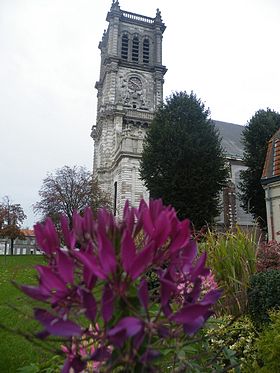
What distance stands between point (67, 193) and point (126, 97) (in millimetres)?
22146

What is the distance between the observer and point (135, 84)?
Answer: 4922cm

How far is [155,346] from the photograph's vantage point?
111 cm

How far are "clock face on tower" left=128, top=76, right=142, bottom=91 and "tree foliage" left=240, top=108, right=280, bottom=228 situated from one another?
2528 cm

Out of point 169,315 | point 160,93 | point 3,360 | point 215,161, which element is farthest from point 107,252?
point 160,93

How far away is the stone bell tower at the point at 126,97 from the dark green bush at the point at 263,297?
30.0 m

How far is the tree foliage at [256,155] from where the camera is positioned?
2523 centimetres

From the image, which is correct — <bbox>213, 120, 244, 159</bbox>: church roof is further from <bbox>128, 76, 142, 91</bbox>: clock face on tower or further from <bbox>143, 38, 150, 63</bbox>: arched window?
<bbox>143, 38, 150, 63</bbox>: arched window

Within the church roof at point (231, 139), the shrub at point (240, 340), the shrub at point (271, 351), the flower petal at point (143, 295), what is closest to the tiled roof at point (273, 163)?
the shrub at point (240, 340)

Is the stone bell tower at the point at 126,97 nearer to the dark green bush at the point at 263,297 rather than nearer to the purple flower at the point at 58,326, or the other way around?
the dark green bush at the point at 263,297

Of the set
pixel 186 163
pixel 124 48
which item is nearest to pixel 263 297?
pixel 186 163

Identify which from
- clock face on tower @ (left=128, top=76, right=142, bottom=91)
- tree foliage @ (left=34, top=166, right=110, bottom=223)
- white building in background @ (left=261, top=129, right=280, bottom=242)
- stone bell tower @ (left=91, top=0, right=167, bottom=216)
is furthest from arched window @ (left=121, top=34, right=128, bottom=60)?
white building in background @ (left=261, top=129, right=280, bottom=242)

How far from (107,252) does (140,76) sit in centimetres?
5191

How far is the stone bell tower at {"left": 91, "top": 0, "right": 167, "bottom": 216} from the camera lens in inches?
1400

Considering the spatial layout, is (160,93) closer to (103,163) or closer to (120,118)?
(120,118)
